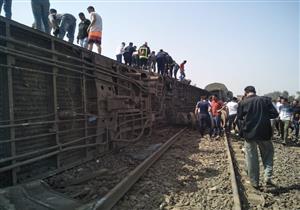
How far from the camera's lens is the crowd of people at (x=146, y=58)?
15.3 m

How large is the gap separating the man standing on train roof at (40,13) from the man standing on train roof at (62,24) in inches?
54.9

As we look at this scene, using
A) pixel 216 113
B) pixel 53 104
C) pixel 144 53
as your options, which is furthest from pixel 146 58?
pixel 53 104

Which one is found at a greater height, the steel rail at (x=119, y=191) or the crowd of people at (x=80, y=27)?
the crowd of people at (x=80, y=27)

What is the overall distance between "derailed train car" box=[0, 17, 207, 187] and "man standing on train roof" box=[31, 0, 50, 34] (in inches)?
59.4

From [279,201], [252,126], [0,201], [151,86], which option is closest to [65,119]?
[0,201]

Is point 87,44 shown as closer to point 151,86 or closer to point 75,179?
point 151,86

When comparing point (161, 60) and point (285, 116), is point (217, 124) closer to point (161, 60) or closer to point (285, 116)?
point (285, 116)

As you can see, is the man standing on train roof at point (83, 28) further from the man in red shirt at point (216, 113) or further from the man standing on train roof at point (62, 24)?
the man in red shirt at point (216, 113)

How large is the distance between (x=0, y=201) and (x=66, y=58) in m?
3.55

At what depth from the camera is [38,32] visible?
609 centimetres

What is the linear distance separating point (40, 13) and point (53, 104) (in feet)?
10.1

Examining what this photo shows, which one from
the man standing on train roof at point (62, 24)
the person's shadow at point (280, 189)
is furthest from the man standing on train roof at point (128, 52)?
the person's shadow at point (280, 189)

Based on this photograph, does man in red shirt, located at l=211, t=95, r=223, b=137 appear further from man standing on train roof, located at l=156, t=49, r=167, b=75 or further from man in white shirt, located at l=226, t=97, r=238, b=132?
man standing on train roof, located at l=156, t=49, r=167, b=75

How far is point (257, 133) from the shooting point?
19.8 ft
